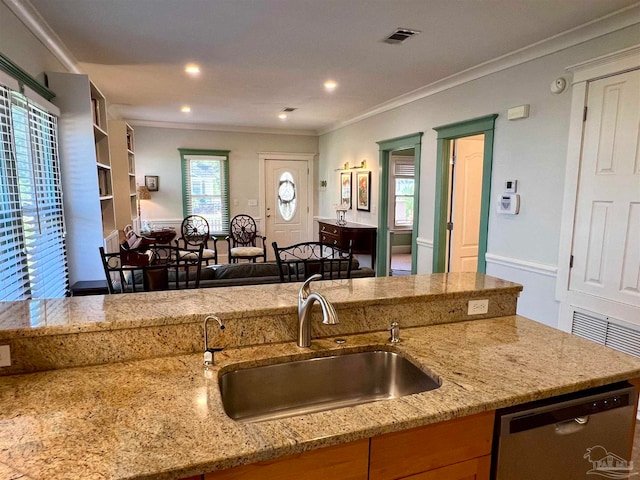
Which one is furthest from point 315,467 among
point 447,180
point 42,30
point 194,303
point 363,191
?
point 363,191

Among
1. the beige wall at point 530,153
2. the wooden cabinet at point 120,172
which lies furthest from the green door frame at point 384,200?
the wooden cabinet at point 120,172

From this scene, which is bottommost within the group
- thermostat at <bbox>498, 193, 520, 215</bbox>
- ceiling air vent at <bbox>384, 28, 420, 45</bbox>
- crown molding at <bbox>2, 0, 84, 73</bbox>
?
thermostat at <bbox>498, 193, 520, 215</bbox>

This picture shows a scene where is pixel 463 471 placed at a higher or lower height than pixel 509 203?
lower


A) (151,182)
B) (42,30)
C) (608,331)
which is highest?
(42,30)

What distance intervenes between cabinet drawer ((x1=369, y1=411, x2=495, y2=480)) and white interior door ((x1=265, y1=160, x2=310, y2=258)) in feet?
22.7

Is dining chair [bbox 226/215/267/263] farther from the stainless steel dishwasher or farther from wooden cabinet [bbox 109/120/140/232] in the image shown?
the stainless steel dishwasher

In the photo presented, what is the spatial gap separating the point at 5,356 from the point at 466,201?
437cm

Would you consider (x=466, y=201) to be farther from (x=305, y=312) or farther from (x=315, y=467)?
(x=315, y=467)

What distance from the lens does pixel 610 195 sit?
2684mm

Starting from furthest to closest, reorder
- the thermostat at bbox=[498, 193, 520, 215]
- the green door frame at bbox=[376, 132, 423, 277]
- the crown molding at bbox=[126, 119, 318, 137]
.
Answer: the crown molding at bbox=[126, 119, 318, 137]
the green door frame at bbox=[376, 132, 423, 277]
the thermostat at bbox=[498, 193, 520, 215]

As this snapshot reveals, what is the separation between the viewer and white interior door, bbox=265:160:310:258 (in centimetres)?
782

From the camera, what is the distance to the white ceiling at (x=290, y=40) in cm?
251

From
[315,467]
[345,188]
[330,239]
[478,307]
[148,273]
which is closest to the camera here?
[315,467]

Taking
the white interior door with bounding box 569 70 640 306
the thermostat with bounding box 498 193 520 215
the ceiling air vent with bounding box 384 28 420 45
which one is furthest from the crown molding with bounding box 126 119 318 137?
the white interior door with bounding box 569 70 640 306
